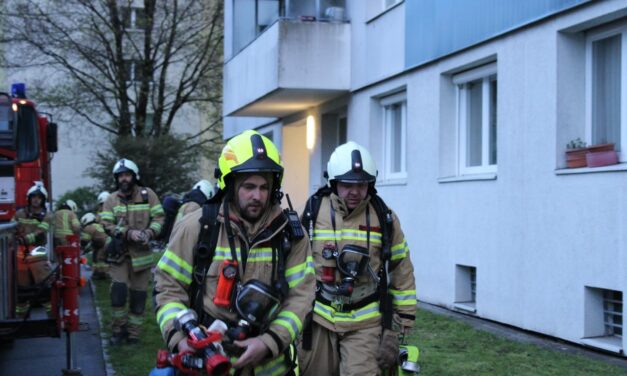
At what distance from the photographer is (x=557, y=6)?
8.52 meters

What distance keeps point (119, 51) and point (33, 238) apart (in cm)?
1822

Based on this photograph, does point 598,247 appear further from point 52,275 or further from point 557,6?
point 52,275

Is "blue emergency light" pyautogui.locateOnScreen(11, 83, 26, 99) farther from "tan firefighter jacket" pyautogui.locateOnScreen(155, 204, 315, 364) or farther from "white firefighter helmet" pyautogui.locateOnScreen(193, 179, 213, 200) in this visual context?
"tan firefighter jacket" pyautogui.locateOnScreen(155, 204, 315, 364)

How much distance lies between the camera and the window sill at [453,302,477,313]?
10.2 meters

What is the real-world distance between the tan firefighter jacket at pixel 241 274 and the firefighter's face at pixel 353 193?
1.47 m

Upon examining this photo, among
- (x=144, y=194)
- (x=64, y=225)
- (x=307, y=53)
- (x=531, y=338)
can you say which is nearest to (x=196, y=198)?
(x=144, y=194)

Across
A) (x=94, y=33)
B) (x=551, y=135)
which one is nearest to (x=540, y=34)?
(x=551, y=135)

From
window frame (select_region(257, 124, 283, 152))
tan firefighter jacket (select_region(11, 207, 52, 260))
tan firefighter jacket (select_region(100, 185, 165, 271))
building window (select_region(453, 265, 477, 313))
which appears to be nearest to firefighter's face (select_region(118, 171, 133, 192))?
tan firefighter jacket (select_region(100, 185, 165, 271))

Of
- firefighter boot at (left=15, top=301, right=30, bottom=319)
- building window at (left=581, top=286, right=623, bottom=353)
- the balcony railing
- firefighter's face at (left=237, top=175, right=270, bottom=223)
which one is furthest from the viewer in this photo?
the balcony railing

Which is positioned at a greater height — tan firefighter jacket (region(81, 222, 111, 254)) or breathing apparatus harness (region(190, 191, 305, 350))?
breathing apparatus harness (region(190, 191, 305, 350))

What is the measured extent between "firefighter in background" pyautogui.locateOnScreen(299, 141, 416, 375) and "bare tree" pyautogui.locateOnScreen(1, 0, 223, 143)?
23025 mm

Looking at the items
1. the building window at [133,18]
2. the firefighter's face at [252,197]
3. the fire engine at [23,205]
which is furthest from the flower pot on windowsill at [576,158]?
the building window at [133,18]

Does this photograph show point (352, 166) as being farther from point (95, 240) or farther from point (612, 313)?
point (95, 240)

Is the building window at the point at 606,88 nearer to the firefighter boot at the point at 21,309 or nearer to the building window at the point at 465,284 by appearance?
the building window at the point at 465,284
